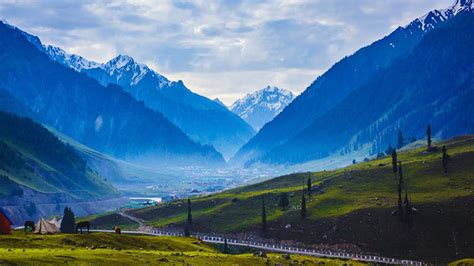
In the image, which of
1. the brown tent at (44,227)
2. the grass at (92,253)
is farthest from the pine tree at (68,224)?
the grass at (92,253)

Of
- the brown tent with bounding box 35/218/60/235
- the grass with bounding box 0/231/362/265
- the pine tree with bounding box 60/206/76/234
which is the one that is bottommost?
the grass with bounding box 0/231/362/265

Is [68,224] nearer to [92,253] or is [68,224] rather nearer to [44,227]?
[44,227]

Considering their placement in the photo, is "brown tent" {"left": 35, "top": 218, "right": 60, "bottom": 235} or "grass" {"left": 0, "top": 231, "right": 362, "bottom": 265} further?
"brown tent" {"left": 35, "top": 218, "right": 60, "bottom": 235}

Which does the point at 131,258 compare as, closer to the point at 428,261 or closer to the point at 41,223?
the point at 41,223

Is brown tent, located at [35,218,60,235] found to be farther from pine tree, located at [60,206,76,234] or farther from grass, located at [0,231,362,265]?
pine tree, located at [60,206,76,234]

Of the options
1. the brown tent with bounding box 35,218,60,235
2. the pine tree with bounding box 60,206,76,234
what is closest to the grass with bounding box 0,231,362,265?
the brown tent with bounding box 35,218,60,235

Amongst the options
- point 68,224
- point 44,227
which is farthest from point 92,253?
point 68,224

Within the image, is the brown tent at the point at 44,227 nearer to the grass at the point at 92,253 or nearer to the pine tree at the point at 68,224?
the grass at the point at 92,253

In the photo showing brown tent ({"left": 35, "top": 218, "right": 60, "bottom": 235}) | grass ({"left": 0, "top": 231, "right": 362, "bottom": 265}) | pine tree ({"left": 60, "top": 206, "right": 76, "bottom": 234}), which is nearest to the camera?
grass ({"left": 0, "top": 231, "right": 362, "bottom": 265})

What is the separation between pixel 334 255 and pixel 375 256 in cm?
1117

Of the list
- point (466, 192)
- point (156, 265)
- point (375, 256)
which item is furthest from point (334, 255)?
point (156, 265)

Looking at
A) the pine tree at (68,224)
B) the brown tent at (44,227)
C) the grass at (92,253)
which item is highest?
the pine tree at (68,224)

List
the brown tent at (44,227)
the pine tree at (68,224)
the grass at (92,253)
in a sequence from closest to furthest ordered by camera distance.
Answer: the grass at (92,253)
the brown tent at (44,227)
the pine tree at (68,224)

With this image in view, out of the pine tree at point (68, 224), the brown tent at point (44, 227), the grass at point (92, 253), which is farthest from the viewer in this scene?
Result: the pine tree at point (68, 224)
